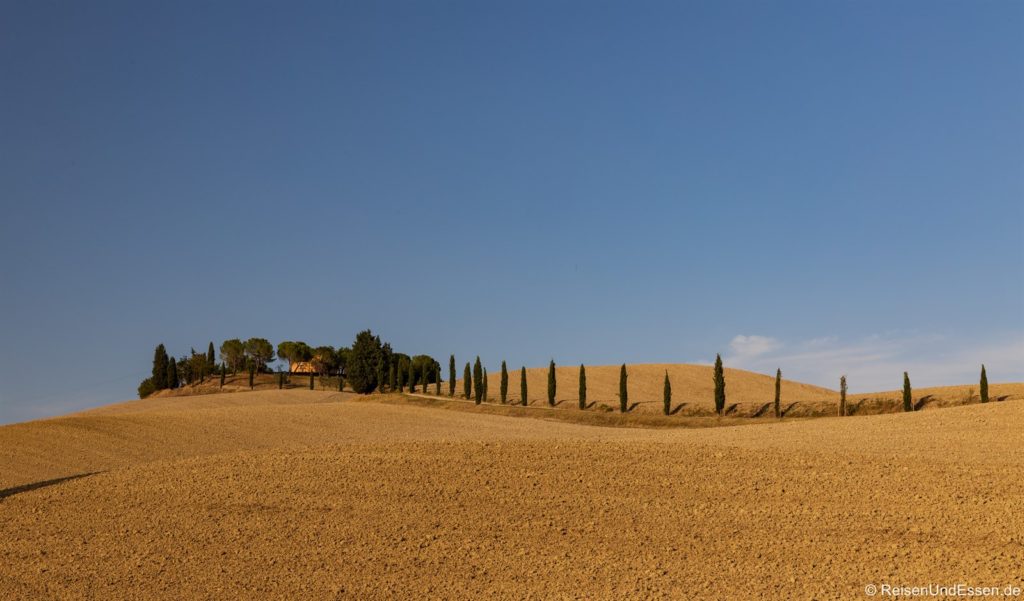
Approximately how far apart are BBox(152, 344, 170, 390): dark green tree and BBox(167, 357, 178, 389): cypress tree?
100 centimetres

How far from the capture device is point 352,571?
43.5 feet

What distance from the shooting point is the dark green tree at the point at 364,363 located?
9312 cm

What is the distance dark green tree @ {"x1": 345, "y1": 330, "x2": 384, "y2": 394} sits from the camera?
9312 cm

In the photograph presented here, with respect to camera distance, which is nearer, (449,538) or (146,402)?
(449,538)

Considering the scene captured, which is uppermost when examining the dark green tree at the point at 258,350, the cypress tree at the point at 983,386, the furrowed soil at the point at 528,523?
the dark green tree at the point at 258,350

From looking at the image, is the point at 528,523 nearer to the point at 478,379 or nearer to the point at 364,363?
the point at 478,379

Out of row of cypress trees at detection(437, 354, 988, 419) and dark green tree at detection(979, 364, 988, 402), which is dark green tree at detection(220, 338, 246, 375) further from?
dark green tree at detection(979, 364, 988, 402)

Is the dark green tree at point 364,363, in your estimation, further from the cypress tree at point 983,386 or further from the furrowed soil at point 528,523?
the furrowed soil at point 528,523

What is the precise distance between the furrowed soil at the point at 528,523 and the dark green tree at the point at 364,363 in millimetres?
71689

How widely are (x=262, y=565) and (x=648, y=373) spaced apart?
84943 millimetres

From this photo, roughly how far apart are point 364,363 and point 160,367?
29.6m

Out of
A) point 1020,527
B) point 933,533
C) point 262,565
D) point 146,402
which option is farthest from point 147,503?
point 146,402

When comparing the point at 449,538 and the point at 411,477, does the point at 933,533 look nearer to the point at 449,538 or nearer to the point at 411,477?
the point at 449,538

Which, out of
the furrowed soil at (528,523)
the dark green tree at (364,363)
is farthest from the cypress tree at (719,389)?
the dark green tree at (364,363)
